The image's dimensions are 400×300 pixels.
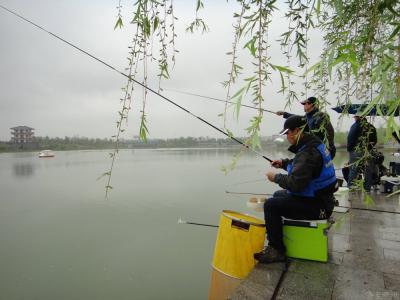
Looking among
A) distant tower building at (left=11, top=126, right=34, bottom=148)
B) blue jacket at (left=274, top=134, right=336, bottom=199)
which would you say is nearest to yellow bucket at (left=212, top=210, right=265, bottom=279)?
blue jacket at (left=274, top=134, right=336, bottom=199)

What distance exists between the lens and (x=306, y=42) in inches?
54.6

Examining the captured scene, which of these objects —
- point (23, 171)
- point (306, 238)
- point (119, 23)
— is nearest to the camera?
point (119, 23)

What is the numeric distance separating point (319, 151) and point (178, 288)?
373 cm

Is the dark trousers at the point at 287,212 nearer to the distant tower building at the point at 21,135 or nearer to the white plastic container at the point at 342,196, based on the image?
the white plastic container at the point at 342,196

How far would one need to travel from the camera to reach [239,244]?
2539 millimetres

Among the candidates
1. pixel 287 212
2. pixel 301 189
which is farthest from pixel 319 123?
pixel 287 212

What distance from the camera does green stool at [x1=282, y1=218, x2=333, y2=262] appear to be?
2.48m

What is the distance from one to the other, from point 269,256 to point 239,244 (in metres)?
0.28

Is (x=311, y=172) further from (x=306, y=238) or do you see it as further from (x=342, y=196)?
(x=342, y=196)

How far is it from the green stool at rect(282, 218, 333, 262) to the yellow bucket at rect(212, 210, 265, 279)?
0.25 meters

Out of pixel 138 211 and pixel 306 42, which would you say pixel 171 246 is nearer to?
pixel 138 211

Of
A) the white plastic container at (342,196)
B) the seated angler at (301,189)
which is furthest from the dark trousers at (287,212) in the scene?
the white plastic container at (342,196)

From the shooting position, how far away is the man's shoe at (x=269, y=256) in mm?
2488

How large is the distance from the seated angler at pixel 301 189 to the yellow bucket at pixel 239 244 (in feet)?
0.26
